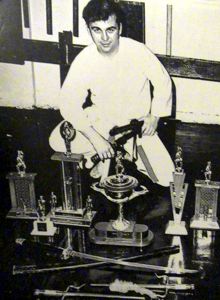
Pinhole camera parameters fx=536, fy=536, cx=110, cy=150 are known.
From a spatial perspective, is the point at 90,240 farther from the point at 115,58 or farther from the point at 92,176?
the point at 115,58

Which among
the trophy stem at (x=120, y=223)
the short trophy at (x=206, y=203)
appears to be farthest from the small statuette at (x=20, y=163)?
the short trophy at (x=206, y=203)

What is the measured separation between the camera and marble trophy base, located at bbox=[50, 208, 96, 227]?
229cm

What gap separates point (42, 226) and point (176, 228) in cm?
56

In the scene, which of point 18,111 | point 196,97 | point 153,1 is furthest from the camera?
point 18,111

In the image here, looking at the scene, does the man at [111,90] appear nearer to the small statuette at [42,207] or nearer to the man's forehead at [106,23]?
the man's forehead at [106,23]

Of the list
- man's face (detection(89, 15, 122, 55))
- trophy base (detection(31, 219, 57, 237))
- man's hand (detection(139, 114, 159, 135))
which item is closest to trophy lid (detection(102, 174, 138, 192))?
man's hand (detection(139, 114, 159, 135))

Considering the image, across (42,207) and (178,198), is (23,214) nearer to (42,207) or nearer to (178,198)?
(42,207)

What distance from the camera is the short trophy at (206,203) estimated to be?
2.15 meters

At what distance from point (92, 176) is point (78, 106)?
330mm

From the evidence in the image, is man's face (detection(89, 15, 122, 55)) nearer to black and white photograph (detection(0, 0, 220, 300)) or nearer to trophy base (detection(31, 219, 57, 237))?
black and white photograph (detection(0, 0, 220, 300))

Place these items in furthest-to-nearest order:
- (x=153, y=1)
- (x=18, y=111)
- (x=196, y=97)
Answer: (x=18, y=111) < (x=196, y=97) < (x=153, y=1)

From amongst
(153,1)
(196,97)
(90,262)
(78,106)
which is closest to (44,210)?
(90,262)

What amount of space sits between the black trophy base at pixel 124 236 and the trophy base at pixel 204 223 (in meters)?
0.18

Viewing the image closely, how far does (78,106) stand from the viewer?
221 cm
